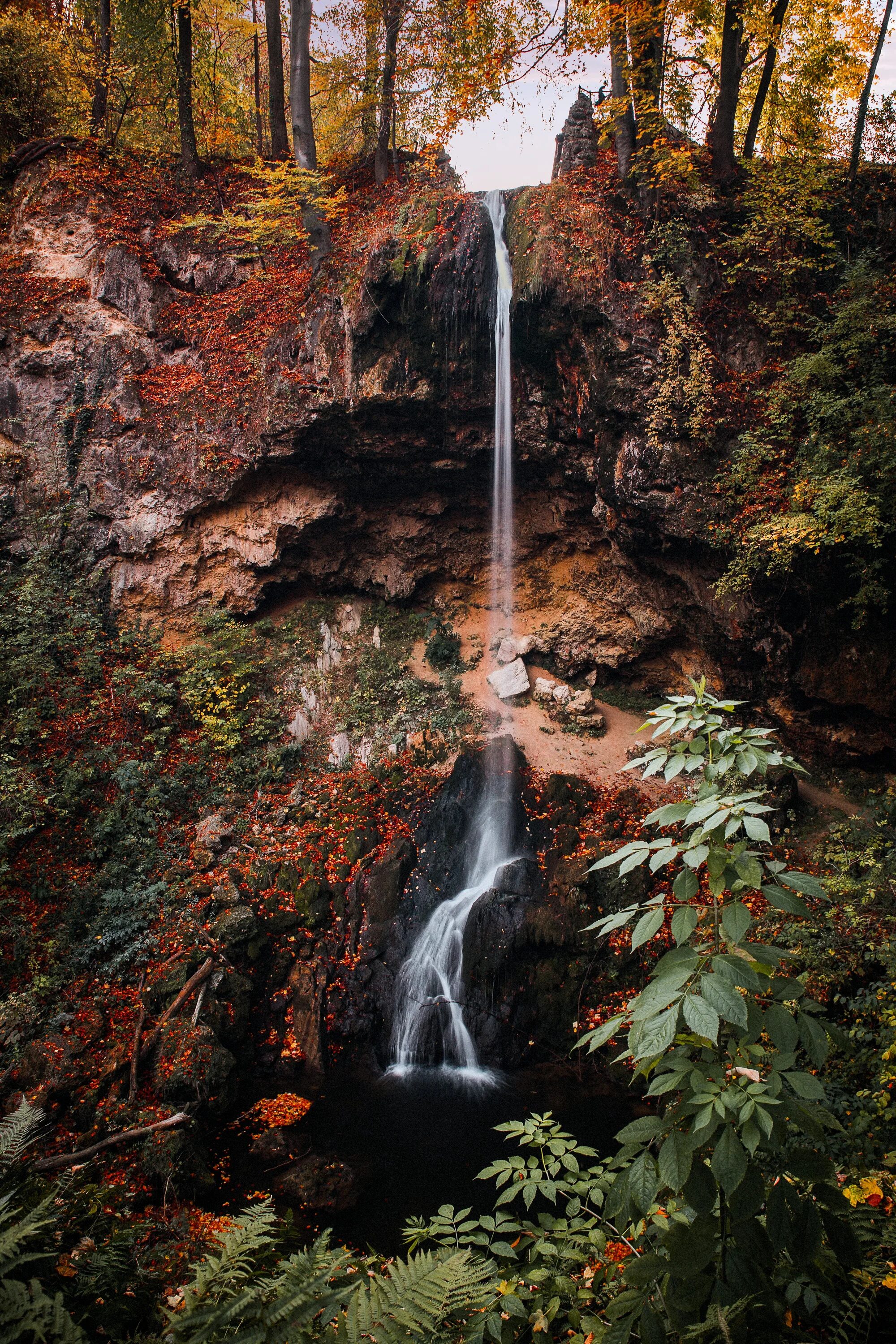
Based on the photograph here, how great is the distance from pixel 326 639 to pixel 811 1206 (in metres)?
11.7

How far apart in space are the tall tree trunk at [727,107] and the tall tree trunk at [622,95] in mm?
1242

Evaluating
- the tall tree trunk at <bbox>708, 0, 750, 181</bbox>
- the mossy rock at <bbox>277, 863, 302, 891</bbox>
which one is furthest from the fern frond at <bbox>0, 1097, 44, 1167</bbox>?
the tall tree trunk at <bbox>708, 0, 750, 181</bbox>

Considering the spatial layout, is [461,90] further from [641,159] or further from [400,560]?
[400,560]

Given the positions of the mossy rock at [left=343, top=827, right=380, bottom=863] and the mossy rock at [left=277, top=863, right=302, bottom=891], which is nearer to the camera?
the mossy rock at [left=277, top=863, right=302, bottom=891]

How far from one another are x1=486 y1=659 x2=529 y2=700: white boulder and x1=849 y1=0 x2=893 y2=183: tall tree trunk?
28.5 ft

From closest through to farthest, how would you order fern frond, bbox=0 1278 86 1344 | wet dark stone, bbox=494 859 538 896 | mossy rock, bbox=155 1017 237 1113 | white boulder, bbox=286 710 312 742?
1. fern frond, bbox=0 1278 86 1344
2. mossy rock, bbox=155 1017 237 1113
3. wet dark stone, bbox=494 859 538 896
4. white boulder, bbox=286 710 312 742

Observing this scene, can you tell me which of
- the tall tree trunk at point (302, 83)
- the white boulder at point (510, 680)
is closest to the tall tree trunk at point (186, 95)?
the tall tree trunk at point (302, 83)

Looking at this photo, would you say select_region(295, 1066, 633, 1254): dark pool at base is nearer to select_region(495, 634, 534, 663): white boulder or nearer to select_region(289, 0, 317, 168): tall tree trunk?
select_region(495, 634, 534, 663): white boulder

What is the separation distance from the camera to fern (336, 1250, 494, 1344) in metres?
1.34

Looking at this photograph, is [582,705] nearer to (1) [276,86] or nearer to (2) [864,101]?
(2) [864,101]

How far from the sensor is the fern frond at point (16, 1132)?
6.47 ft

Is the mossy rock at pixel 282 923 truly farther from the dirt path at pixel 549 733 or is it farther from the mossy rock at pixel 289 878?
the dirt path at pixel 549 733

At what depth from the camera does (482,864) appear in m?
9.16

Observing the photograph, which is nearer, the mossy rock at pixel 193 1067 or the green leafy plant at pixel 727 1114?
the green leafy plant at pixel 727 1114
